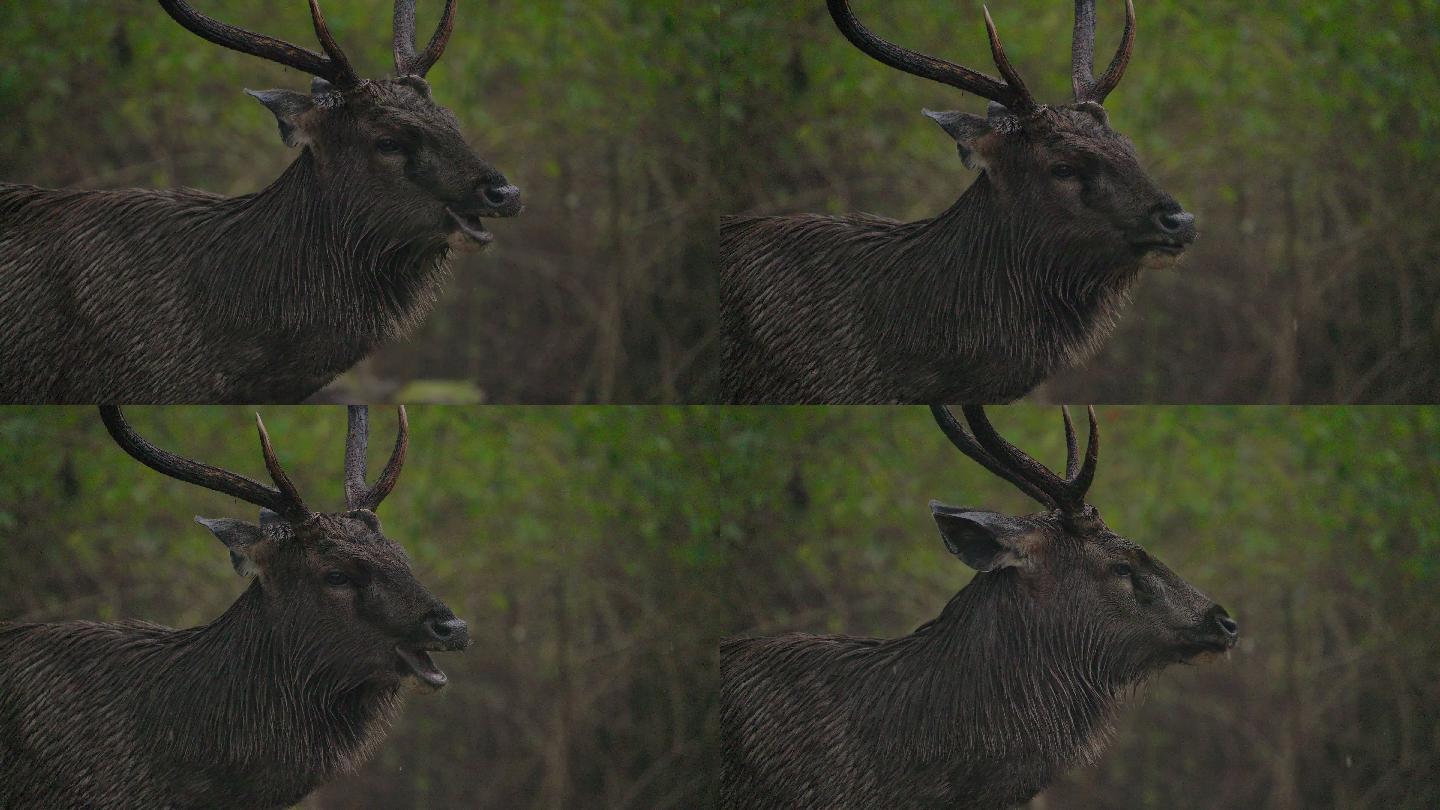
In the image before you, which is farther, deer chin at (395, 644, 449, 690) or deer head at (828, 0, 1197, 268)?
deer chin at (395, 644, 449, 690)

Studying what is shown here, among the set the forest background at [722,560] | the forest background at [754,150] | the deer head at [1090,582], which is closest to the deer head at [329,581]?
the forest background at [722,560]

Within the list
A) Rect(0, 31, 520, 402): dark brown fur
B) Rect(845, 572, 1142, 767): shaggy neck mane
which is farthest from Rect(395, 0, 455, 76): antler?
Rect(845, 572, 1142, 767): shaggy neck mane

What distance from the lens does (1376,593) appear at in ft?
20.1

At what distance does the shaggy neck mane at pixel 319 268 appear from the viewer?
4832 millimetres

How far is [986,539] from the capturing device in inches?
190

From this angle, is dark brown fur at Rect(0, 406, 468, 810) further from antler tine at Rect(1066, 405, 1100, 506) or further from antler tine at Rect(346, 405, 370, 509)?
antler tine at Rect(1066, 405, 1100, 506)

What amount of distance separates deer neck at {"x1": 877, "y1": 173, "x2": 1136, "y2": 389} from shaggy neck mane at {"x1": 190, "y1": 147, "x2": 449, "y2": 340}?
1.27 m

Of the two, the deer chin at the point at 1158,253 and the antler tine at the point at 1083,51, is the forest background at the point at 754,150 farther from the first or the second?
the deer chin at the point at 1158,253

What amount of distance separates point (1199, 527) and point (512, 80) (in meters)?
2.62

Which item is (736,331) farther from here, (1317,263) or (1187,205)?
(1317,263)

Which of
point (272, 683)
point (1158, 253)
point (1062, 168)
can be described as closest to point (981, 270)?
point (1062, 168)

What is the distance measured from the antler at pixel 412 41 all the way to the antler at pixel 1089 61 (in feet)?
5.66

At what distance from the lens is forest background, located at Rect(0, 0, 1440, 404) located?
5441mm

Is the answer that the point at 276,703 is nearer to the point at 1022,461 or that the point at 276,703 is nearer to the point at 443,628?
the point at 443,628
